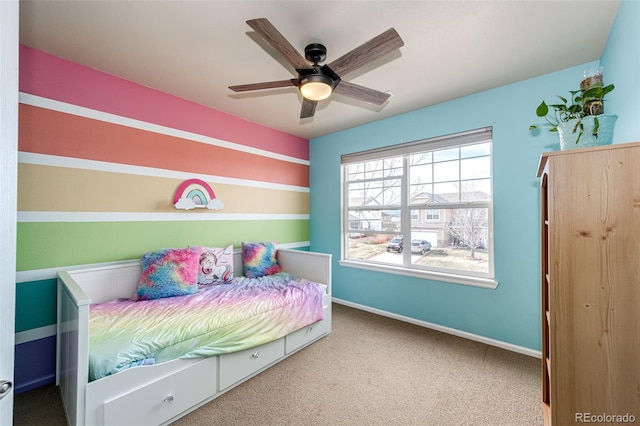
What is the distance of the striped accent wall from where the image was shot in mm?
1928

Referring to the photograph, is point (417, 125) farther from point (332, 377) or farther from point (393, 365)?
point (332, 377)

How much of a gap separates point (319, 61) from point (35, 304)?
2.74 metres

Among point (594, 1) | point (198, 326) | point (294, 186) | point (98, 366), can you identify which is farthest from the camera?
point (294, 186)

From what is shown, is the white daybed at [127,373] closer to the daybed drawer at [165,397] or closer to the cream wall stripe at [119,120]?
the daybed drawer at [165,397]

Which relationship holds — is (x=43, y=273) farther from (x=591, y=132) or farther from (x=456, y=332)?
(x=456, y=332)

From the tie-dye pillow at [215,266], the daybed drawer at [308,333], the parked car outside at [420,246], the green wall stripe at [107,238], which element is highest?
the green wall stripe at [107,238]

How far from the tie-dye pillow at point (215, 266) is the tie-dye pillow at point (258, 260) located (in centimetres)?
23

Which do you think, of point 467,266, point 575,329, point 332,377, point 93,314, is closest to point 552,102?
point 467,266

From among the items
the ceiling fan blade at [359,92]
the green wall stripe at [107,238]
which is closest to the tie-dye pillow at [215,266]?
the green wall stripe at [107,238]

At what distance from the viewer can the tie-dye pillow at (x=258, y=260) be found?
3.03m

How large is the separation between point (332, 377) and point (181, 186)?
2268 millimetres

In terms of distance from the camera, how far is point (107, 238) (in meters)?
2.28

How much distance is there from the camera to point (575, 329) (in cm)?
102

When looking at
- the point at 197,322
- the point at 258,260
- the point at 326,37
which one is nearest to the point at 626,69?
the point at 326,37
